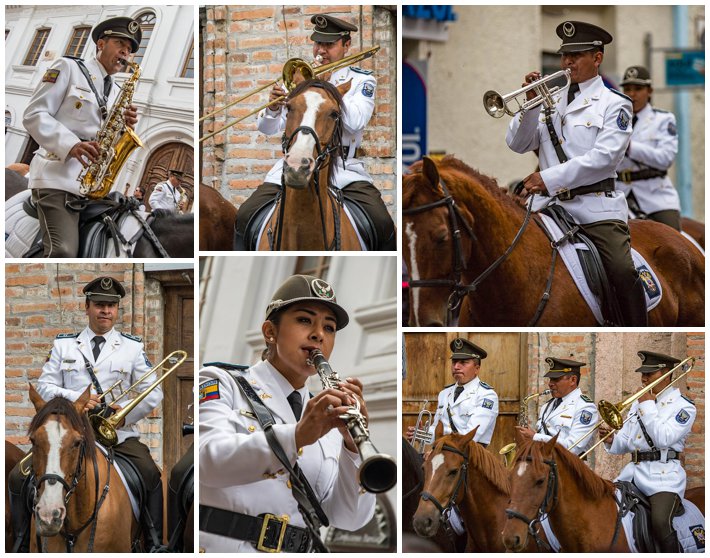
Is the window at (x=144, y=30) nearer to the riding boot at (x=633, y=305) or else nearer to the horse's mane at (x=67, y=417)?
the horse's mane at (x=67, y=417)

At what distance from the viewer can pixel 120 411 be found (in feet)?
23.4

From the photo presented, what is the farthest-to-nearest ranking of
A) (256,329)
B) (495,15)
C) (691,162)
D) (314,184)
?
(691,162), (495,15), (256,329), (314,184)

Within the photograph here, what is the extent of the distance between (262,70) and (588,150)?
1.95m

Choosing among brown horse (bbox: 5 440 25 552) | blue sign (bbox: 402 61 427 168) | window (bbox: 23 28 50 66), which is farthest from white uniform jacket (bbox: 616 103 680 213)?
brown horse (bbox: 5 440 25 552)

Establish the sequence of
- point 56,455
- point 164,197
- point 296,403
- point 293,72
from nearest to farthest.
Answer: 1. point 296,403
2. point 56,455
3. point 293,72
4. point 164,197

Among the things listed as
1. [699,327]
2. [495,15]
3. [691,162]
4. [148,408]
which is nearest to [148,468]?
[148,408]

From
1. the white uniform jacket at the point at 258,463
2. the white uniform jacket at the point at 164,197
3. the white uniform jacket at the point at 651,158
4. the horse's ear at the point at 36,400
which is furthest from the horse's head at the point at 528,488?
the white uniform jacket at the point at 651,158

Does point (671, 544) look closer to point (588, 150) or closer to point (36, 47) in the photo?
point (588, 150)

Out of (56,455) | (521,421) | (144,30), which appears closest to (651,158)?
(521,421)

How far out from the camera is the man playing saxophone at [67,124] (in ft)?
23.5

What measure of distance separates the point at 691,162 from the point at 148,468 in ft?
31.4

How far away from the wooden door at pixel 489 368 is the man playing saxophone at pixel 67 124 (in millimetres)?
2007

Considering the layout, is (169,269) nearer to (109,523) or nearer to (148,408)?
(148,408)

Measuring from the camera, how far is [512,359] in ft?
23.3
